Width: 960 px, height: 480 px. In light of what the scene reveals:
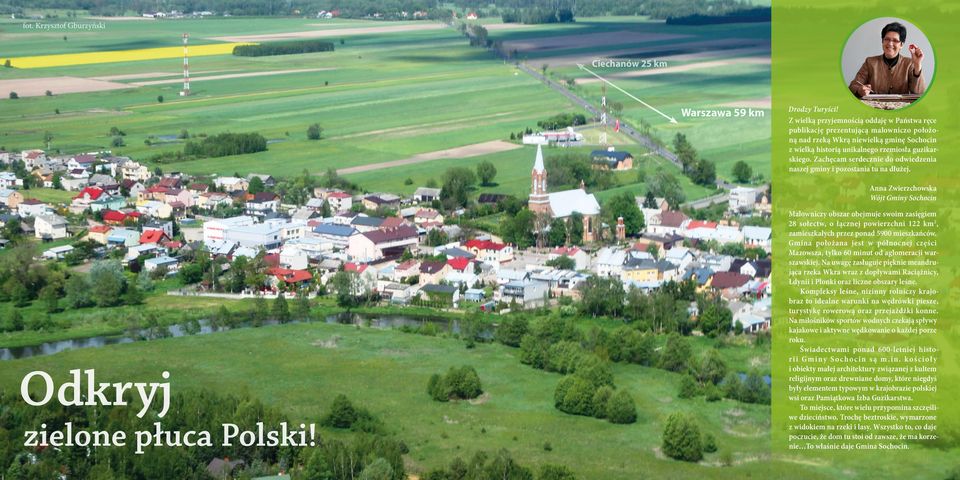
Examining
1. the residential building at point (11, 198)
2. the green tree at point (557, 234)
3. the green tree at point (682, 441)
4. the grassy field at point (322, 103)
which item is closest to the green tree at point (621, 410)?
the green tree at point (682, 441)

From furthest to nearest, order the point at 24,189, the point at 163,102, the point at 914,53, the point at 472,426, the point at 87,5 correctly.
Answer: the point at 87,5
the point at 163,102
the point at 24,189
the point at 472,426
the point at 914,53

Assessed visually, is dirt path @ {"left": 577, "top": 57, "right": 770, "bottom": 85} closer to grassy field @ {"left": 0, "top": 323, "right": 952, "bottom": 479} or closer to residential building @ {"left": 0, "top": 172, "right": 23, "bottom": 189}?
residential building @ {"left": 0, "top": 172, "right": 23, "bottom": 189}

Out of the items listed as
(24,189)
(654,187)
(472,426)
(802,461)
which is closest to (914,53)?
(802,461)

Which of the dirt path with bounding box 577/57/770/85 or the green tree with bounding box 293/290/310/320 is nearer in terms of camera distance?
the green tree with bounding box 293/290/310/320

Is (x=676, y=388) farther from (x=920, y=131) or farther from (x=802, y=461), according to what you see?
(x=920, y=131)

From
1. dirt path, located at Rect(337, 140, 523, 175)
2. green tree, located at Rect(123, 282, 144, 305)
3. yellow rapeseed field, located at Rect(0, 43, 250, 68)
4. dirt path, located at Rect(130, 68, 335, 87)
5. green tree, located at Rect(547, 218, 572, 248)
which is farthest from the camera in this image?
yellow rapeseed field, located at Rect(0, 43, 250, 68)

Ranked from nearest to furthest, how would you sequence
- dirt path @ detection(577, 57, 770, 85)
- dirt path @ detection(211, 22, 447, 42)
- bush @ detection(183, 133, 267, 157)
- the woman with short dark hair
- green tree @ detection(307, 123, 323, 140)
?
the woman with short dark hair
bush @ detection(183, 133, 267, 157)
green tree @ detection(307, 123, 323, 140)
dirt path @ detection(577, 57, 770, 85)
dirt path @ detection(211, 22, 447, 42)

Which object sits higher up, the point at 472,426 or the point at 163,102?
the point at 163,102

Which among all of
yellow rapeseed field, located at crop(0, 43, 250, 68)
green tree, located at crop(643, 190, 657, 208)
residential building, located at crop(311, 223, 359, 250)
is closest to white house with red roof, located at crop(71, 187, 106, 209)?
residential building, located at crop(311, 223, 359, 250)
